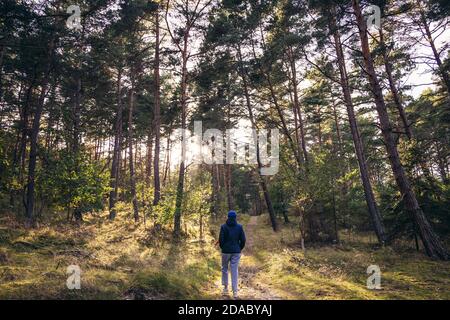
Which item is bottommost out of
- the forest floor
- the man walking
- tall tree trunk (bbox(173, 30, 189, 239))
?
the forest floor

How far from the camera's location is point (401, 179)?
11320 mm

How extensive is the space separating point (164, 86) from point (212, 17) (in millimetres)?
8004

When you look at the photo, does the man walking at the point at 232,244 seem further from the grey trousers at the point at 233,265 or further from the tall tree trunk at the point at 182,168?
the tall tree trunk at the point at 182,168

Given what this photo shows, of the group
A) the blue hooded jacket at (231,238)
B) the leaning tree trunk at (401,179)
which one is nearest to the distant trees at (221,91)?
the leaning tree trunk at (401,179)

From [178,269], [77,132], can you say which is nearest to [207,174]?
[77,132]

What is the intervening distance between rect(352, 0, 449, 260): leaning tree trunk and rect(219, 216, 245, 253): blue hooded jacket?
762 centimetres

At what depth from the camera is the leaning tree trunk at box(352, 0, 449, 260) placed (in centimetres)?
1090

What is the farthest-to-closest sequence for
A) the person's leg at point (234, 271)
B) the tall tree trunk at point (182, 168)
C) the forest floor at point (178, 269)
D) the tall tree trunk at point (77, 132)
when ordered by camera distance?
1. the tall tree trunk at point (182, 168)
2. the tall tree trunk at point (77, 132)
3. the person's leg at point (234, 271)
4. the forest floor at point (178, 269)

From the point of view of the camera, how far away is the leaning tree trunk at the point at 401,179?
10.9 m

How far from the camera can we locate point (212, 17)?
1703 cm

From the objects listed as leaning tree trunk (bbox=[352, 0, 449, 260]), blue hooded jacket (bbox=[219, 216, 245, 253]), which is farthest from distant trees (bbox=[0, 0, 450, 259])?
blue hooded jacket (bbox=[219, 216, 245, 253])

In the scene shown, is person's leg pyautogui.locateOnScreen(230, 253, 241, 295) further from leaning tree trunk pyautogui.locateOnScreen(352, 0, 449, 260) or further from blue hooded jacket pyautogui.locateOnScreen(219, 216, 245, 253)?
leaning tree trunk pyautogui.locateOnScreen(352, 0, 449, 260)

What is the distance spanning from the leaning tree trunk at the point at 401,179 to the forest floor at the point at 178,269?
63 cm
